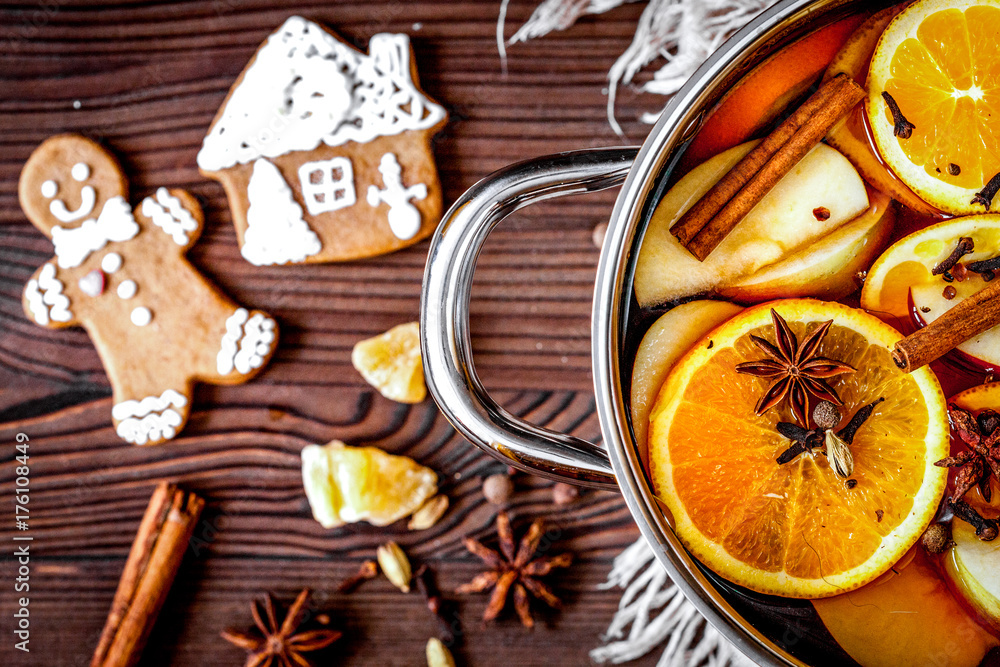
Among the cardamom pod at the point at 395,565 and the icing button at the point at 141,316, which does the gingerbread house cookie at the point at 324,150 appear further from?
the cardamom pod at the point at 395,565

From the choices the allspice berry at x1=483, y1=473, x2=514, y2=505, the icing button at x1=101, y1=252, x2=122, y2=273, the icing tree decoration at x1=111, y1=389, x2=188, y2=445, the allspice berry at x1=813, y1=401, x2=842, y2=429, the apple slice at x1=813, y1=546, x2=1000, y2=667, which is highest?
the icing button at x1=101, y1=252, x2=122, y2=273

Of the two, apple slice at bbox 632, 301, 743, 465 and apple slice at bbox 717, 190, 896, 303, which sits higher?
apple slice at bbox 717, 190, 896, 303

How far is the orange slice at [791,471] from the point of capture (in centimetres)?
60

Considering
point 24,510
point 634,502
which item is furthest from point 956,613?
point 24,510

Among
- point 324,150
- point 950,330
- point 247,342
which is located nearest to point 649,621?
point 950,330

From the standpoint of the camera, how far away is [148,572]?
0.96 m

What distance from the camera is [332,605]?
98 cm

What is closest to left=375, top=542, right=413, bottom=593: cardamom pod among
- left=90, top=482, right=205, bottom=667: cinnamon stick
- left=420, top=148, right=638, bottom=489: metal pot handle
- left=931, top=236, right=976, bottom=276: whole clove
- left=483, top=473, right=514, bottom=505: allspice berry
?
left=483, top=473, right=514, bottom=505: allspice berry

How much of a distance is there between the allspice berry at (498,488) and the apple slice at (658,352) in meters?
0.39

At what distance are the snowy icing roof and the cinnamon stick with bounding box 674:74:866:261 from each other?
1.63 ft

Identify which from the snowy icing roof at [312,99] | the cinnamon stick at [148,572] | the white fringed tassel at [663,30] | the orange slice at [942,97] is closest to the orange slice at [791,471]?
the orange slice at [942,97]

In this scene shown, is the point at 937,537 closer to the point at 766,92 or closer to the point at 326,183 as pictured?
the point at 766,92

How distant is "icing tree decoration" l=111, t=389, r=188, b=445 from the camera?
977 millimetres

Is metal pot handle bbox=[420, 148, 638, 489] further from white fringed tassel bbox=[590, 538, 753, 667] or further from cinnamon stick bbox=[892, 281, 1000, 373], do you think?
white fringed tassel bbox=[590, 538, 753, 667]
